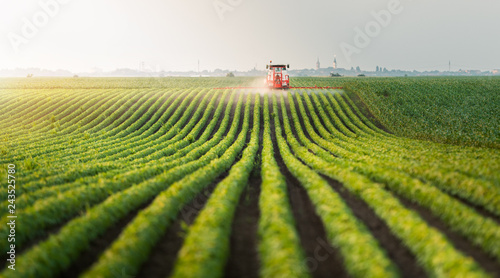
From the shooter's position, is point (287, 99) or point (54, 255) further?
point (287, 99)

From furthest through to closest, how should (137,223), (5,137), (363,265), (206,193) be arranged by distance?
Answer: 1. (5,137)
2. (206,193)
3. (137,223)
4. (363,265)

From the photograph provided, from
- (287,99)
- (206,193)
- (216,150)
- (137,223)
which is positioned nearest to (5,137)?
(216,150)

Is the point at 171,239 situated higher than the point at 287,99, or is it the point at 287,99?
the point at 287,99

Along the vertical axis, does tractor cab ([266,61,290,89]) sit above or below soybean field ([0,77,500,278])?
above

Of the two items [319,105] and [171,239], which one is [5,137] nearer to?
[171,239]

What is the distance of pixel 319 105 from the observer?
41562 mm

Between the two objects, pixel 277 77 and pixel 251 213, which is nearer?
pixel 251 213

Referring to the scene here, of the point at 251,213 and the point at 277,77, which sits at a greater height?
the point at 277,77

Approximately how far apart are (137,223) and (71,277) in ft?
6.52

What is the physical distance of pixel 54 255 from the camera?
7.45m

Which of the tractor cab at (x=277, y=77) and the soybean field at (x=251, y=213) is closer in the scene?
the soybean field at (x=251, y=213)

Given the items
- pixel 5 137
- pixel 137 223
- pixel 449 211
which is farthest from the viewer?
pixel 5 137

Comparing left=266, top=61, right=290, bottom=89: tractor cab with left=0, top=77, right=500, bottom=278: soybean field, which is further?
left=266, top=61, right=290, bottom=89: tractor cab

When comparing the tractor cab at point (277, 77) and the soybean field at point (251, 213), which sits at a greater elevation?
the tractor cab at point (277, 77)
